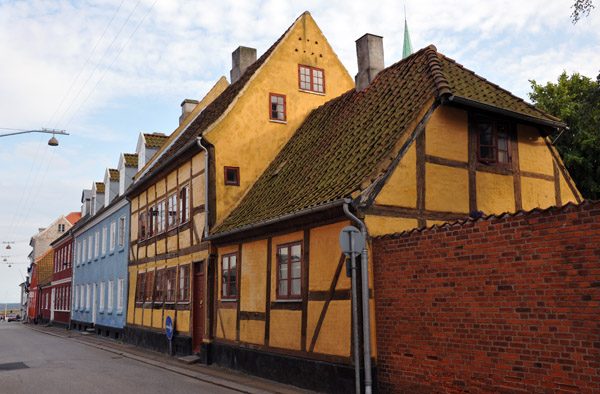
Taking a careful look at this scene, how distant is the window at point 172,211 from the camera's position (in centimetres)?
1972

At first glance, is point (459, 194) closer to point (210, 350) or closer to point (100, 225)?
point (210, 350)

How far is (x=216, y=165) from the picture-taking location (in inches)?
659

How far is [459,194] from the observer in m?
11.6

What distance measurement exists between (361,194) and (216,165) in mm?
7461

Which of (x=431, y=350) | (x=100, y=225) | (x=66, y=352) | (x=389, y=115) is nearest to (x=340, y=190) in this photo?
(x=389, y=115)

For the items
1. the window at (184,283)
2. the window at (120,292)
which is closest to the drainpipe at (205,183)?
the window at (184,283)

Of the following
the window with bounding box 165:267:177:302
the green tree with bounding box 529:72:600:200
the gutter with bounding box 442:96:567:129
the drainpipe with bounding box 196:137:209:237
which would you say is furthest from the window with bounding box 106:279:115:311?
the gutter with bounding box 442:96:567:129

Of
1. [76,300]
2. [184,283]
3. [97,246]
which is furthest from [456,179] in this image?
[76,300]

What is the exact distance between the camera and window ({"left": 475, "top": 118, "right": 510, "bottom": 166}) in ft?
39.8

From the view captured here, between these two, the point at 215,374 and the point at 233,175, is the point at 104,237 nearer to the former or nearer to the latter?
the point at 233,175

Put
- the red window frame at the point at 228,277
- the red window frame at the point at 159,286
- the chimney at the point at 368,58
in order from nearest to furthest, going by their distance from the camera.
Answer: the red window frame at the point at 228,277 → the chimney at the point at 368,58 → the red window frame at the point at 159,286

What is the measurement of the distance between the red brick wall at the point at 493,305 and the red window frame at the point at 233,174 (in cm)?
767

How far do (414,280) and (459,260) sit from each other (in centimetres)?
100

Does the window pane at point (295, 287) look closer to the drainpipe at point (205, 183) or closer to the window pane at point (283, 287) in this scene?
the window pane at point (283, 287)
